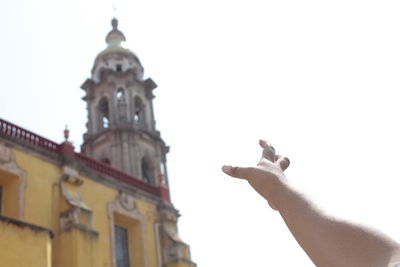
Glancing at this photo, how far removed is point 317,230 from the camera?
2.64m

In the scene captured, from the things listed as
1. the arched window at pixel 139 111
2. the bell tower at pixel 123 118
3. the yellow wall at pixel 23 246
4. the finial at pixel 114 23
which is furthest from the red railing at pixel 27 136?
the finial at pixel 114 23

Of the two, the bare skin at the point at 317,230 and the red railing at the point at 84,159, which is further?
the red railing at the point at 84,159

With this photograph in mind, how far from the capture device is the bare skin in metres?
2.40

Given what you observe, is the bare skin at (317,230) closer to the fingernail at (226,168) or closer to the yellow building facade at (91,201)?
the fingernail at (226,168)

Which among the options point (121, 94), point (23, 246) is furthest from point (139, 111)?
point (23, 246)

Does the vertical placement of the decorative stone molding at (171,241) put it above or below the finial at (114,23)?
below

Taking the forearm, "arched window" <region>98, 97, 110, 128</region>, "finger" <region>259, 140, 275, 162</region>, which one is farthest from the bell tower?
the forearm

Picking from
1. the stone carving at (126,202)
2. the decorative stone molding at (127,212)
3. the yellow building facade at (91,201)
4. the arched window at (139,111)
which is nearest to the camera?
the yellow building facade at (91,201)

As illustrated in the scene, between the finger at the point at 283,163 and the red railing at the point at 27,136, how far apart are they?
11.0 metres

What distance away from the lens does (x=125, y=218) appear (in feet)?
50.3

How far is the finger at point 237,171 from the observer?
3191mm

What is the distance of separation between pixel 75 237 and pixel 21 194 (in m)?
1.73

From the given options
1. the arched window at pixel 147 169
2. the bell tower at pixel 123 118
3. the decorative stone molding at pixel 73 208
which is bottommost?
the decorative stone molding at pixel 73 208

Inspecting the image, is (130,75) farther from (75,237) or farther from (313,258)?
(313,258)
